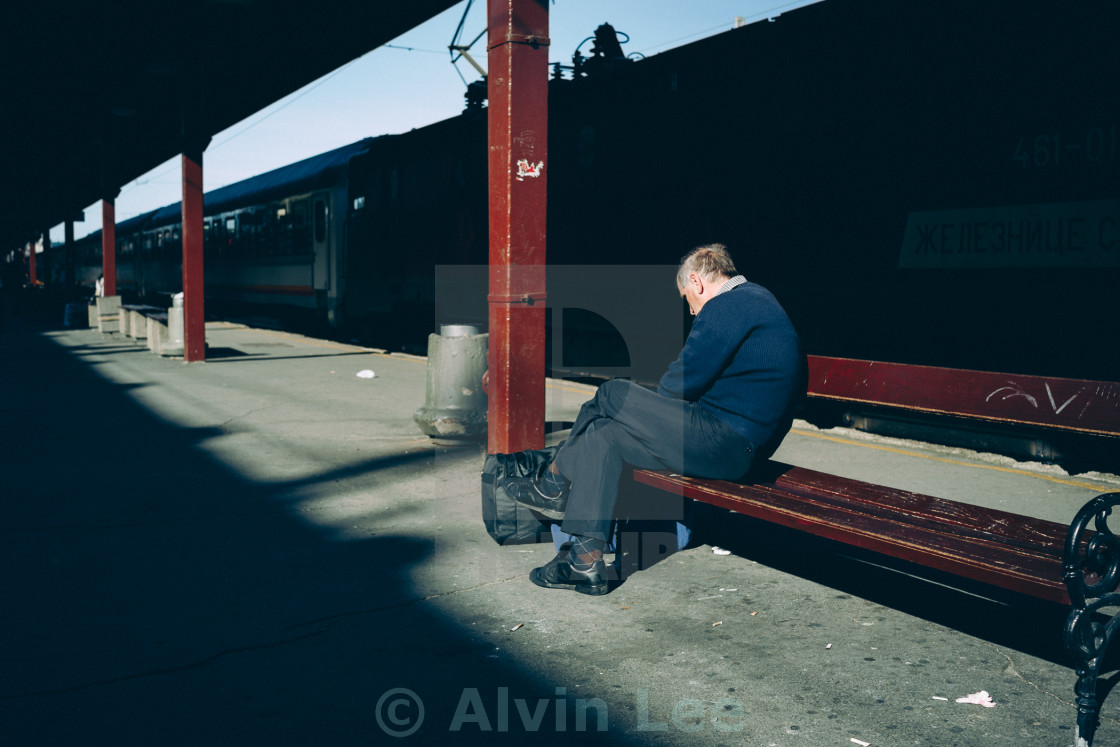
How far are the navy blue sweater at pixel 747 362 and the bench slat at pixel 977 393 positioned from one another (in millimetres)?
1196

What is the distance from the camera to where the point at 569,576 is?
372 centimetres

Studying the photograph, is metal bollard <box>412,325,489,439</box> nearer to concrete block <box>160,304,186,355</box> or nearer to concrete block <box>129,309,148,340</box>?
concrete block <box>160,304,186,355</box>

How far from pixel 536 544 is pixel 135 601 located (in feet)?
5.76

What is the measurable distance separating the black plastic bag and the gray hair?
1014 mm

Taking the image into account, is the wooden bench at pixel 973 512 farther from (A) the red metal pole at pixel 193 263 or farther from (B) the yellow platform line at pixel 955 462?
(A) the red metal pole at pixel 193 263

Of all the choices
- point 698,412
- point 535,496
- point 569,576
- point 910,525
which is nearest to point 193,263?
point 535,496

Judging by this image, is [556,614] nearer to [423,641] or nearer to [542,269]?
[423,641]

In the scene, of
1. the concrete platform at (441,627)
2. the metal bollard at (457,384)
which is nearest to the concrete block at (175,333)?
the concrete platform at (441,627)

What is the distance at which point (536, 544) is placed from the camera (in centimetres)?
439

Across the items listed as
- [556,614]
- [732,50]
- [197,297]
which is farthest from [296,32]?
[556,614]

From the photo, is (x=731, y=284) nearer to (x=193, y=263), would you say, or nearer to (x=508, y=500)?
(x=508, y=500)

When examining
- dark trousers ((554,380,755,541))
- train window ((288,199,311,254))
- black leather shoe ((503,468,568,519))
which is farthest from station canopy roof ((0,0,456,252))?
dark trousers ((554,380,755,541))

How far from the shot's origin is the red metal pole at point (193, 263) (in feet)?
39.9

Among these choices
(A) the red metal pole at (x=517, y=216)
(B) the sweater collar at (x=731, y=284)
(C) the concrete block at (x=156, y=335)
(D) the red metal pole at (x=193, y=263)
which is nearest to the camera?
(B) the sweater collar at (x=731, y=284)
